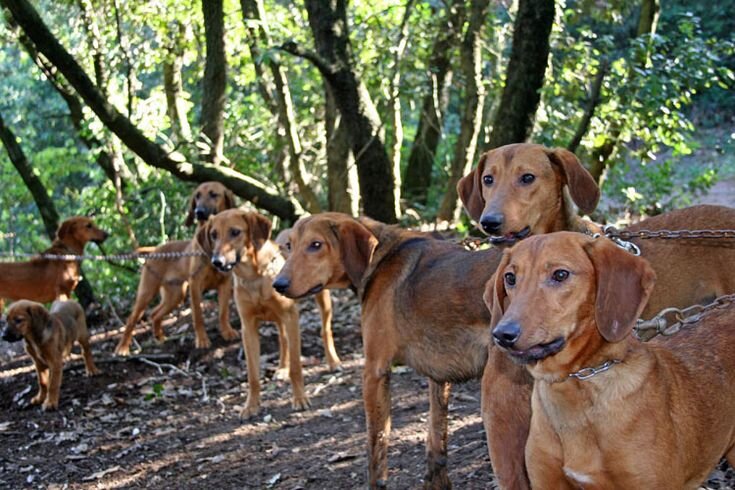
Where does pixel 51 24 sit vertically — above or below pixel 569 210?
above

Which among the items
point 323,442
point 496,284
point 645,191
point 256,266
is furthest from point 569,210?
point 645,191

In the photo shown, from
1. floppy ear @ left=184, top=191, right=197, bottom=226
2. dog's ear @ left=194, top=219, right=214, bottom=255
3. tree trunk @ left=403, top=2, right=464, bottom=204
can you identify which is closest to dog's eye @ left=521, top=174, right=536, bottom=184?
dog's ear @ left=194, top=219, right=214, bottom=255

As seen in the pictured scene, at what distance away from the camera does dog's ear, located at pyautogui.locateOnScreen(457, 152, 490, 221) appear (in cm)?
590

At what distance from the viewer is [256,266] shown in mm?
9281

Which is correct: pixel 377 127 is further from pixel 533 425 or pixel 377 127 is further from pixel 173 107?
pixel 533 425

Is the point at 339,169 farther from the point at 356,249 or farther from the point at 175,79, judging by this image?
the point at 356,249

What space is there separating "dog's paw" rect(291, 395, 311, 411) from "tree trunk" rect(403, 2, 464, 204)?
7106mm

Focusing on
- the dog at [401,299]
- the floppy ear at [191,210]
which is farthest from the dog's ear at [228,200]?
the dog at [401,299]

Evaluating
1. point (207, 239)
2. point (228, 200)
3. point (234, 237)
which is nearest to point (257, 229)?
point (234, 237)

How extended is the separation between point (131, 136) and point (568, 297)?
948cm

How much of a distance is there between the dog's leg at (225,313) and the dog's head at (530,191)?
21.5ft

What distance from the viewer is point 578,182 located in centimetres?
546

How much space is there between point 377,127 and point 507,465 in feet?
25.3

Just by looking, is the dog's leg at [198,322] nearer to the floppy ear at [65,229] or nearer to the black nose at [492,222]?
the floppy ear at [65,229]
